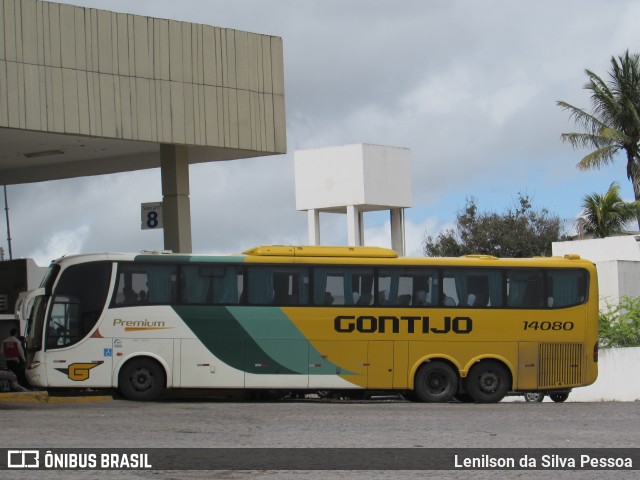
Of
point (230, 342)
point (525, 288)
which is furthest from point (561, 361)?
point (230, 342)

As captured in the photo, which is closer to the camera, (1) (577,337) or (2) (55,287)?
(2) (55,287)

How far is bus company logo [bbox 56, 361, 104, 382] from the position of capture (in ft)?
75.0

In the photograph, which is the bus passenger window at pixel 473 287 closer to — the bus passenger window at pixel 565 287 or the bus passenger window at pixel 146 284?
the bus passenger window at pixel 565 287

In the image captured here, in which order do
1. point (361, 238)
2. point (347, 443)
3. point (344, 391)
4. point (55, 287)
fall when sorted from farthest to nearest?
point (361, 238) < point (344, 391) < point (55, 287) < point (347, 443)

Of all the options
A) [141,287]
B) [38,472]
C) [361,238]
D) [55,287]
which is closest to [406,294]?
[141,287]

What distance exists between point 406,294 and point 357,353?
153 cm

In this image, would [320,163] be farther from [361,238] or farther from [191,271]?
[191,271]

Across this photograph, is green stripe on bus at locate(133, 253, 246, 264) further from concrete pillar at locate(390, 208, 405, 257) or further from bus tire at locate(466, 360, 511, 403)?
concrete pillar at locate(390, 208, 405, 257)

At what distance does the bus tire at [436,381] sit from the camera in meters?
24.2

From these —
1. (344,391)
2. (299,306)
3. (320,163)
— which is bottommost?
(344,391)

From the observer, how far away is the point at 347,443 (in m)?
14.5

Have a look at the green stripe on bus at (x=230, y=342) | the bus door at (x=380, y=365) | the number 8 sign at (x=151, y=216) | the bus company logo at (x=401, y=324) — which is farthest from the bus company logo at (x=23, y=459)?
the number 8 sign at (x=151, y=216)

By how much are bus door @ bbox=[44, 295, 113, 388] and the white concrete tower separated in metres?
21.3

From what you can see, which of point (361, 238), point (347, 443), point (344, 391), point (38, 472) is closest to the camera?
point (38, 472)
